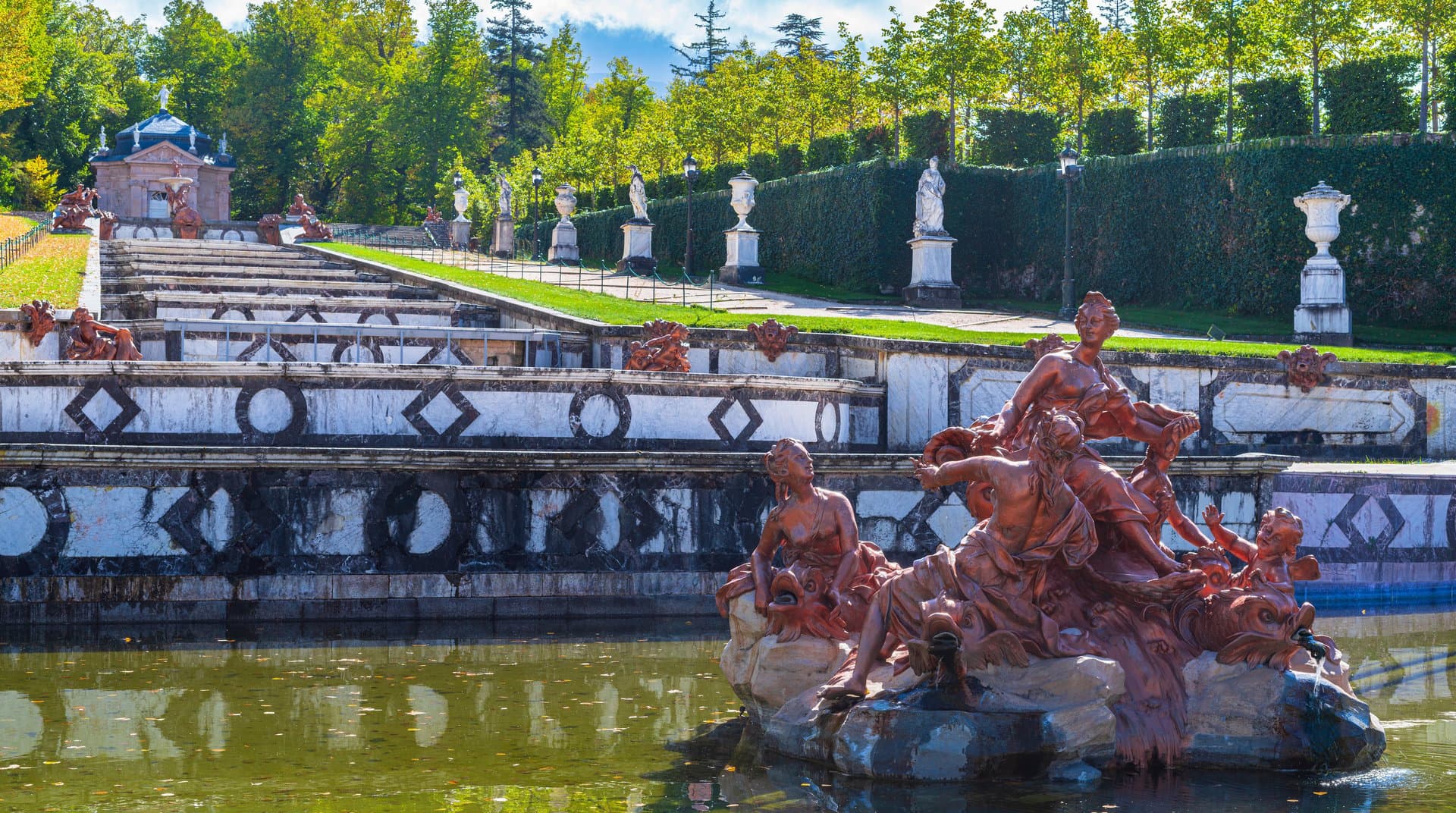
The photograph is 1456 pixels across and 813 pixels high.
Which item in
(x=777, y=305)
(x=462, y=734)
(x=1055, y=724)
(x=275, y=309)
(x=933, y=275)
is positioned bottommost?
(x=462, y=734)

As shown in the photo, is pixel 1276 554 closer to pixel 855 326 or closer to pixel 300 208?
pixel 855 326

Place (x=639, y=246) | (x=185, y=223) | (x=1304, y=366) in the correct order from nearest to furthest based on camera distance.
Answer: (x=1304, y=366)
(x=639, y=246)
(x=185, y=223)

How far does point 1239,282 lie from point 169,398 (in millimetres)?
26319

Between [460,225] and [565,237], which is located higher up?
[460,225]

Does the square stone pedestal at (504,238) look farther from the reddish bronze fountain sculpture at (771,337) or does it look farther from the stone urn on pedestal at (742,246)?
the reddish bronze fountain sculpture at (771,337)

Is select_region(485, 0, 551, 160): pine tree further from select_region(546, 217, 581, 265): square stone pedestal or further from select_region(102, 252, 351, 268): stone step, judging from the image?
select_region(102, 252, 351, 268): stone step

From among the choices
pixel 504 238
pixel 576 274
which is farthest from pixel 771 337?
pixel 504 238

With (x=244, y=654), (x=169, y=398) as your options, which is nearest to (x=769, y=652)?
(x=244, y=654)

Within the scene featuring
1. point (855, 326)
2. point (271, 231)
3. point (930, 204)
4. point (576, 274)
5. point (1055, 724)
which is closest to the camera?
point (1055, 724)

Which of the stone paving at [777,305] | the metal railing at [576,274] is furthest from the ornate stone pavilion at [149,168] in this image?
the stone paving at [777,305]

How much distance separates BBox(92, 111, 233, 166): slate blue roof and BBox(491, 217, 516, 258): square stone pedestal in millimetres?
19800

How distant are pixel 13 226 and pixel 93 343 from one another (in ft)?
98.4

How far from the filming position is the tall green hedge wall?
33.0m

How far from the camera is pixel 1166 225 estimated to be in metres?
37.7
